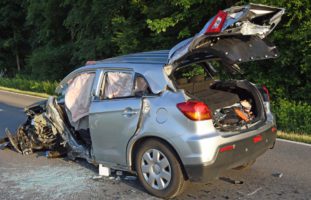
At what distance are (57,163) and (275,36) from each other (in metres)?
9.00

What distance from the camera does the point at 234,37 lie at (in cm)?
583

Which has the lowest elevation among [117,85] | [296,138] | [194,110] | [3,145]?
[296,138]

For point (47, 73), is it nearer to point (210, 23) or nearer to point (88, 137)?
point (88, 137)

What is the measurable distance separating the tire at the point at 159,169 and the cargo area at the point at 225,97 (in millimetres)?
723

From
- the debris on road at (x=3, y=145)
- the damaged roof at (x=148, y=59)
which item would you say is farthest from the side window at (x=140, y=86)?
the debris on road at (x=3, y=145)

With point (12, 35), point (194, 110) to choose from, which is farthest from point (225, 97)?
point (12, 35)

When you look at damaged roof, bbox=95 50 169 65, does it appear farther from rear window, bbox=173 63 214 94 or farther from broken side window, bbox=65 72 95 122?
broken side window, bbox=65 72 95 122

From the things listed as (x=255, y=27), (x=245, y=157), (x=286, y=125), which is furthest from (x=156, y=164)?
(x=286, y=125)

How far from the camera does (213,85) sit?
6824 millimetres

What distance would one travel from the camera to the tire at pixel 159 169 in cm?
539

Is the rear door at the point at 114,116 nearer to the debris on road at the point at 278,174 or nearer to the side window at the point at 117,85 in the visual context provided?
the side window at the point at 117,85

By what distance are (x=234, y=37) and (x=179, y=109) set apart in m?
1.32

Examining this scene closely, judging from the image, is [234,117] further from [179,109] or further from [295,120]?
[295,120]

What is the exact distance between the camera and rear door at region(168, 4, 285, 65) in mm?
5180
